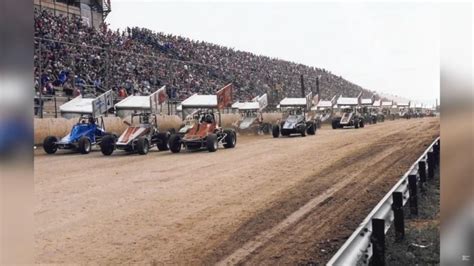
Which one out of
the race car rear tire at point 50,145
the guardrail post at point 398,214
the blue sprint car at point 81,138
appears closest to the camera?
the guardrail post at point 398,214

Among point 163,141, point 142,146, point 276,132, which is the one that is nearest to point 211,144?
point 163,141

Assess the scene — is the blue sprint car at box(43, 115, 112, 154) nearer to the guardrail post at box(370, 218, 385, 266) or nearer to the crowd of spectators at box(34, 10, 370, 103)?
the crowd of spectators at box(34, 10, 370, 103)

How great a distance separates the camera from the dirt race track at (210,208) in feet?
8.71

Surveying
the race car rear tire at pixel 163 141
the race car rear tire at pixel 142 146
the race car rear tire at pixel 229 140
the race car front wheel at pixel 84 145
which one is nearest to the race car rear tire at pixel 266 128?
the race car rear tire at pixel 229 140

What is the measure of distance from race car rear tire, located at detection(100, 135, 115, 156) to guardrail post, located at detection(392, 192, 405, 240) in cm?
675

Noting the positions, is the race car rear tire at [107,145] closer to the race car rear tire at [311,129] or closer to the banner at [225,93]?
the banner at [225,93]

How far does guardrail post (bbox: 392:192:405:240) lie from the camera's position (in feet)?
7.77

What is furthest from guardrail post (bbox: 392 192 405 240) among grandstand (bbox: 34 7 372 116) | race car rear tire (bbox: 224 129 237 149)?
race car rear tire (bbox: 224 129 237 149)

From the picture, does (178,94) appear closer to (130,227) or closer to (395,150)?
(130,227)

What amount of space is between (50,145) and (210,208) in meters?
5.35

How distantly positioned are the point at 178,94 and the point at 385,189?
3.09 meters

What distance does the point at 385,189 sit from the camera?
166 inches

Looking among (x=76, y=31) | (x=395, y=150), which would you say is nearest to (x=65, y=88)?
(x=76, y=31)

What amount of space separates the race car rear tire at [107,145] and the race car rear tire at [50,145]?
827 millimetres
